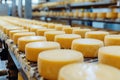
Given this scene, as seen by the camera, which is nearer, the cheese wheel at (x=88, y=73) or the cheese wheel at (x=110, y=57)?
the cheese wheel at (x=88, y=73)

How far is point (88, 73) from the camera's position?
62cm

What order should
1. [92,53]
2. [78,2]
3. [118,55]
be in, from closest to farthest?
[118,55], [92,53], [78,2]

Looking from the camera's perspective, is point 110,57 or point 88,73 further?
point 110,57

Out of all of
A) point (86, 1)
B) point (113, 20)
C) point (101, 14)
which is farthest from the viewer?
point (86, 1)

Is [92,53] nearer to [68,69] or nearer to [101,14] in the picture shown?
[68,69]

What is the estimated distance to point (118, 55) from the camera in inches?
30.6

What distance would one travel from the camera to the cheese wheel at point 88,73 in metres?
0.59

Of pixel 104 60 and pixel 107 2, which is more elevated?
pixel 107 2

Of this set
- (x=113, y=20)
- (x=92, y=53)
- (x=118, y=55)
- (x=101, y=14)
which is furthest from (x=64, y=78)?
(x=101, y=14)

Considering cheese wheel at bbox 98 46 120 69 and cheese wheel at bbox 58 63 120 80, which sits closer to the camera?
cheese wheel at bbox 58 63 120 80

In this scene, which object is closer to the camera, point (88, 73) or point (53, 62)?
point (88, 73)

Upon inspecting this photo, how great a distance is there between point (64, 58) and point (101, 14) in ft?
10.7

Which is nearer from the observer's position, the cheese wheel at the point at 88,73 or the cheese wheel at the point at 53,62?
the cheese wheel at the point at 88,73

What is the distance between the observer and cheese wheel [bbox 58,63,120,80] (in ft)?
1.95
